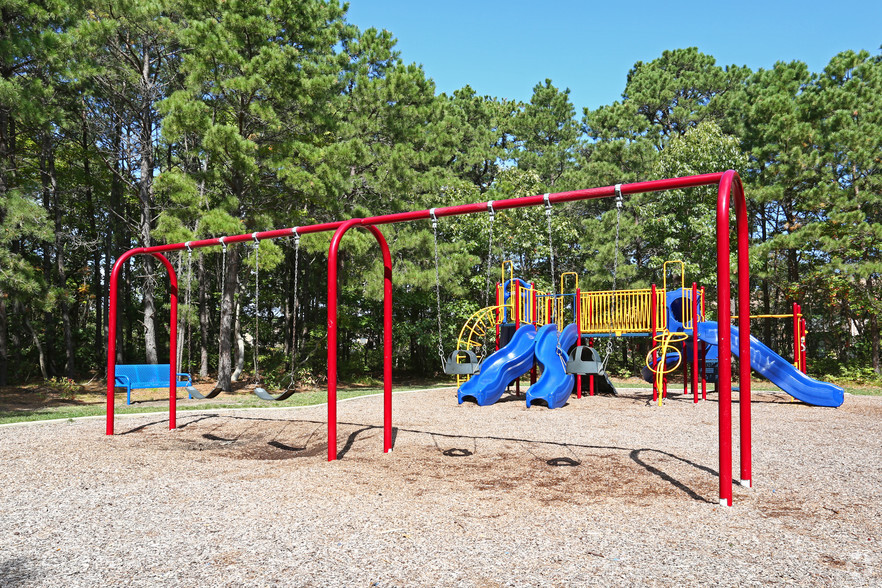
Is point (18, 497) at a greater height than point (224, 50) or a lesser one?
lesser

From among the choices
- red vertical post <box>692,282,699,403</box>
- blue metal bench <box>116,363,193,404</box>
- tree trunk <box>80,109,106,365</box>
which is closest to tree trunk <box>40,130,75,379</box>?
tree trunk <box>80,109,106,365</box>

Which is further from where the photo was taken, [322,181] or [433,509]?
[322,181]

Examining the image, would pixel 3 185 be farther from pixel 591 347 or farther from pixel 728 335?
pixel 728 335

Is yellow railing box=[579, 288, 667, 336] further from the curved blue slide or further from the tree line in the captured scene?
the tree line

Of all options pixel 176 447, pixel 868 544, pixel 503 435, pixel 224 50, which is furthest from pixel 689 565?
pixel 224 50

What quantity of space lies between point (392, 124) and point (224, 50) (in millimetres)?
5549

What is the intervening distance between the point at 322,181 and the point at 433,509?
1241 centimetres

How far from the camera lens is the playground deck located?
3.14m

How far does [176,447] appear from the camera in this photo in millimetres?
6906

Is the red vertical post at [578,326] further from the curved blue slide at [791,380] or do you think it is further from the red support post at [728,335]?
the red support post at [728,335]

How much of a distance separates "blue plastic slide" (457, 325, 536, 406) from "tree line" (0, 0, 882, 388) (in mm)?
5097

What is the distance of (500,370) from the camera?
11438 mm

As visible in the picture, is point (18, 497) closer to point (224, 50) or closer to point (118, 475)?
point (118, 475)

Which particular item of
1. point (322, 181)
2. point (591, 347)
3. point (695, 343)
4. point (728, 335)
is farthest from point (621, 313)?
point (728, 335)
